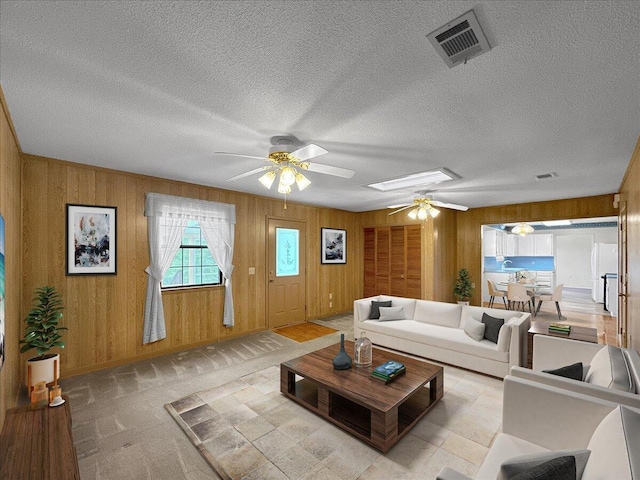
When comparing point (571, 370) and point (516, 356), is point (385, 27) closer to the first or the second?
point (571, 370)

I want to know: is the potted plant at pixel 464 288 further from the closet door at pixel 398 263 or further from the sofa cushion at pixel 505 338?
the sofa cushion at pixel 505 338

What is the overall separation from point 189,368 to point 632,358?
4272 millimetres

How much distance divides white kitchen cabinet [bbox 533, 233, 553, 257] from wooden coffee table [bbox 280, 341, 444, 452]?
9.86 meters

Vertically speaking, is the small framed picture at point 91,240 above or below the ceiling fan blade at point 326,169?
below

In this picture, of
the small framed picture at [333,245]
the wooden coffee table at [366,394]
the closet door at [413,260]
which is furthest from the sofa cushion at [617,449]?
the small framed picture at [333,245]

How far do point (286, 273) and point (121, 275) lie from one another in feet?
9.45


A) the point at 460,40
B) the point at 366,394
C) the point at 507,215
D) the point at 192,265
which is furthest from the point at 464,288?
the point at 460,40

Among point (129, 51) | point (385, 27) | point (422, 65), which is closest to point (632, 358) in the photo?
point (422, 65)

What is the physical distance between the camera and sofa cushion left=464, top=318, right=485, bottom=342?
3.74 metres

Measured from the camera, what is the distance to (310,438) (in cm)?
238

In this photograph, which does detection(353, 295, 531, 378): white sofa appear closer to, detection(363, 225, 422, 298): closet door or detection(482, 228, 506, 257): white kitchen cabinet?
detection(363, 225, 422, 298): closet door

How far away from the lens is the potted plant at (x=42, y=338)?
286 centimetres

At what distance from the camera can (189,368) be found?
3.76 meters

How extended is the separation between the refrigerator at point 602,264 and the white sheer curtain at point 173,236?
31.5 feet
